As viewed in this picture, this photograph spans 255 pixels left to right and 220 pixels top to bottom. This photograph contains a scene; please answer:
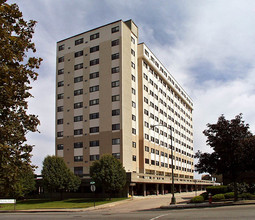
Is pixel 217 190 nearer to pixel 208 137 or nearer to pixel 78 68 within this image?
pixel 208 137

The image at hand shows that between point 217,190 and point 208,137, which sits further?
point 217,190

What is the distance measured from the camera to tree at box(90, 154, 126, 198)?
4650cm

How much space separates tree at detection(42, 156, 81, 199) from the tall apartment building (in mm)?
8673

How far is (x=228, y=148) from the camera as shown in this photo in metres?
30.2

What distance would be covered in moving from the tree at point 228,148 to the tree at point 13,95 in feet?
74.2

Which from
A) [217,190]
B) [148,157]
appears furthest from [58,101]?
[217,190]

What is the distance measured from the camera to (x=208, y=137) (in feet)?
105

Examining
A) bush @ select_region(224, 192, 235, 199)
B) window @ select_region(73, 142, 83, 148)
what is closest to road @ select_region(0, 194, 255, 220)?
bush @ select_region(224, 192, 235, 199)

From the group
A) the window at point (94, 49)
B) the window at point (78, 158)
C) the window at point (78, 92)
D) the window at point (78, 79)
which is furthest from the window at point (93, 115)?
the window at point (94, 49)

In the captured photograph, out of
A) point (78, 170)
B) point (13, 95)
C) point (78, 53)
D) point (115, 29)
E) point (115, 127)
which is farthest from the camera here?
point (78, 53)

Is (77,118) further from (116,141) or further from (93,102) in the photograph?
(116,141)

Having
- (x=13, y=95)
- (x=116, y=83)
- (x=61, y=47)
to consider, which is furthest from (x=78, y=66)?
(x=13, y=95)

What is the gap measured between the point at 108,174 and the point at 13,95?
37602mm

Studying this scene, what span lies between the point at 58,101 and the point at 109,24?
65.2 feet
